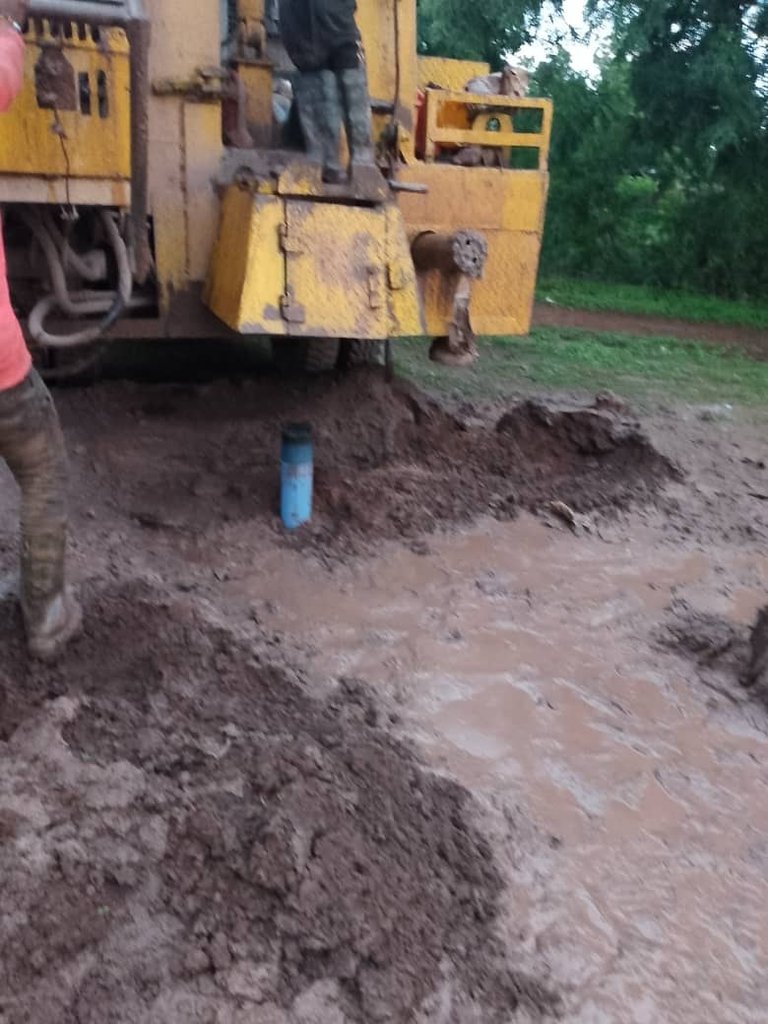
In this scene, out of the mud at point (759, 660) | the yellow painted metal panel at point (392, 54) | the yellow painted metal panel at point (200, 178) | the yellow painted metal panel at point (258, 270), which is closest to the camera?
the mud at point (759, 660)

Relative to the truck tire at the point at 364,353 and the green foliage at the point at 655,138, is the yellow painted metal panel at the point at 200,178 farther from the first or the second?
the green foliage at the point at 655,138

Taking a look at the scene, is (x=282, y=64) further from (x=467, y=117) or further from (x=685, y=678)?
(x=685, y=678)

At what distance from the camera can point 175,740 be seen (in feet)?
9.32

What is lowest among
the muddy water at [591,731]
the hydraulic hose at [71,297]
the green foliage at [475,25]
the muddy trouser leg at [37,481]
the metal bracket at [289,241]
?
the muddy water at [591,731]

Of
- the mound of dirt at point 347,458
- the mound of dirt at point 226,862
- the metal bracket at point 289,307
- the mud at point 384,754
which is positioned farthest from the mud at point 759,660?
the metal bracket at point 289,307

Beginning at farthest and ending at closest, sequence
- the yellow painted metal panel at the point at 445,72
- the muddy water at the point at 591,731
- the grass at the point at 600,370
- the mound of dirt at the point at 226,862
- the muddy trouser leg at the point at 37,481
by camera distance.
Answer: the grass at the point at 600,370, the yellow painted metal panel at the point at 445,72, the muddy trouser leg at the point at 37,481, the muddy water at the point at 591,731, the mound of dirt at the point at 226,862

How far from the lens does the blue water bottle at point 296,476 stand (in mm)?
4305

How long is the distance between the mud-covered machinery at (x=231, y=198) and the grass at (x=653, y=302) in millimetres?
7212

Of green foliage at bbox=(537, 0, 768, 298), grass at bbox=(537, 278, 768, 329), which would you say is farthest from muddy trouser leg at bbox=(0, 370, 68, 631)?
grass at bbox=(537, 278, 768, 329)

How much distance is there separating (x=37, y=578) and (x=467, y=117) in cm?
373

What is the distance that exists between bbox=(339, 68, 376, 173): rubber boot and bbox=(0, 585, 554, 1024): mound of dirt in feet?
7.91

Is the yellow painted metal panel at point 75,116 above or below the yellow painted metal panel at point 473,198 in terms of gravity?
above

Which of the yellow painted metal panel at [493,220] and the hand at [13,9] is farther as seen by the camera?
the yellow painted metal panel at [493,220]

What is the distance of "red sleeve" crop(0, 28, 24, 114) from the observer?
2367mm
